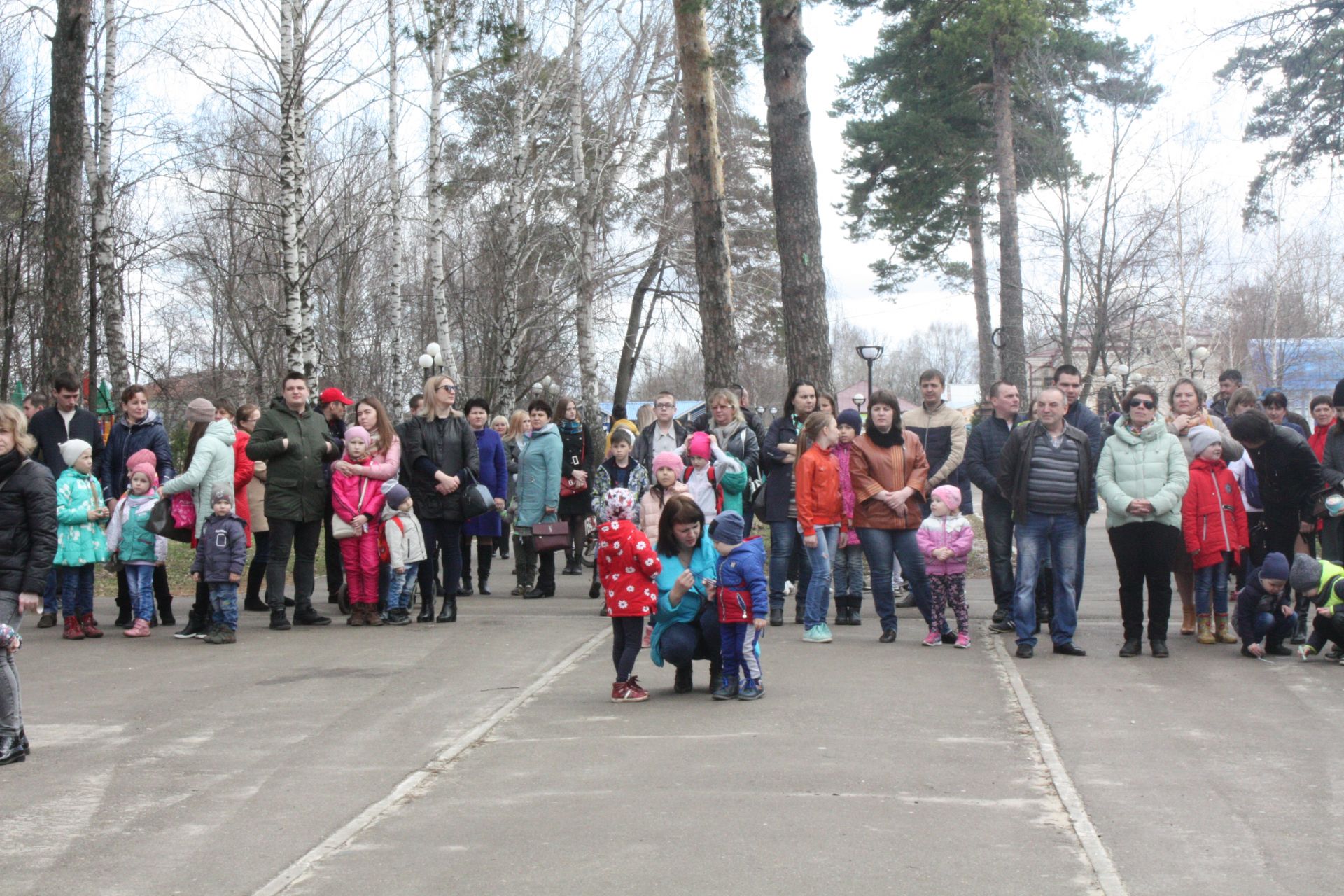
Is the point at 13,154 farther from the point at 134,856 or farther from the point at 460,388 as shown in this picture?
the point at 134,856

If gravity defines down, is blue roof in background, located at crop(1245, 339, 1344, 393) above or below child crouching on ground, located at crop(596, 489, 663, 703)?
above

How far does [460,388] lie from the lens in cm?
3988

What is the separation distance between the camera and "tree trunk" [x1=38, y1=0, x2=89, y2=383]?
15.0 m

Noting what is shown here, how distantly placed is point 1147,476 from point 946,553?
4.83ft

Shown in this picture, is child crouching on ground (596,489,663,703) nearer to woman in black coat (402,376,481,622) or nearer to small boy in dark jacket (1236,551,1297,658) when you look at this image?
woman in black coat (402,376,481,622)

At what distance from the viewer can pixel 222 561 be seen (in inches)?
395

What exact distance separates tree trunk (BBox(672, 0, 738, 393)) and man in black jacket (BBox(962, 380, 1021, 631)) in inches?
197

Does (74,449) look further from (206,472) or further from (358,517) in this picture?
(358,517)

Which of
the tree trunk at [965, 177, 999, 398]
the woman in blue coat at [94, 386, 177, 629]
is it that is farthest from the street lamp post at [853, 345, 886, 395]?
the woman in blue coat at [94, 386, 177, 629]

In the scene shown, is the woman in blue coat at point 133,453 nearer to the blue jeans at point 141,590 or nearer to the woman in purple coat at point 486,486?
the blue jeans at point 141,590

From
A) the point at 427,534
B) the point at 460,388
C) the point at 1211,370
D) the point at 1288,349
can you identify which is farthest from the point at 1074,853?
the point at 1211,370

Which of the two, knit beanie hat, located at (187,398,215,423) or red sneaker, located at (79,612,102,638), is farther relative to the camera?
knit beanie hat, located at (187,398,215,423)

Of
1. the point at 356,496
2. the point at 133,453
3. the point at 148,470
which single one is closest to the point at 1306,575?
the point at 356,496


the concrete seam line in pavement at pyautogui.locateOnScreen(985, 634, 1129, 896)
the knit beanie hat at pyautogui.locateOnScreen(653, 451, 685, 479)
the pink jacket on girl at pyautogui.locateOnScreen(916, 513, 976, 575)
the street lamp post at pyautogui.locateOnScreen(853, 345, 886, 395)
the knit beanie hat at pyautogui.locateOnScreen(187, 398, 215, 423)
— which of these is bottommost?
the concrete seam line in pavement at pyautogui.locateOnScreen(985, 634, 1129, 896)
